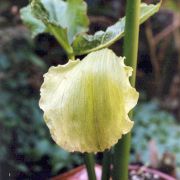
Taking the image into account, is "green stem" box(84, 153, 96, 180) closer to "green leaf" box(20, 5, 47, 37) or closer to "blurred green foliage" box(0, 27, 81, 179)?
"green leaf" box(20, 5, 47, 37)

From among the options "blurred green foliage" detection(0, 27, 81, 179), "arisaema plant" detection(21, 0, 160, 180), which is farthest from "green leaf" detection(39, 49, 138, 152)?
"blurred green foliage" detection(0, 27, 81, 179)

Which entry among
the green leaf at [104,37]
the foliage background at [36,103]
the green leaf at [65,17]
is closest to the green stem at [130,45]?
the green leaf at [104,37]

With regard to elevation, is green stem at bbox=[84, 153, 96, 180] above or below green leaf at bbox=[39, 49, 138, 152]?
below

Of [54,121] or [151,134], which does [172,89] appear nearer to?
[151,134]

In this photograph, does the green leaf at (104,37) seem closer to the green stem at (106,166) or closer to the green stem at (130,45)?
the green stem at (130,45)

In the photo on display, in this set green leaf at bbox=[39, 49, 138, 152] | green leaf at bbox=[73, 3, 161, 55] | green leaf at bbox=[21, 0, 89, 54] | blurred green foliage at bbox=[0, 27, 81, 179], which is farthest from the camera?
blurred green foliage at bbox=[0, 27, 81, 179]

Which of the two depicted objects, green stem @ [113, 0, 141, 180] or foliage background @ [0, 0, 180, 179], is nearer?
green stem @ [113, 0, 141, 180]

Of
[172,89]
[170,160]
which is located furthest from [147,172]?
[172,89]
